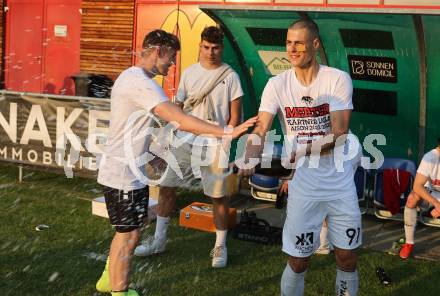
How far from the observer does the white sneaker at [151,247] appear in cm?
607

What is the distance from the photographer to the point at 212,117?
603cm

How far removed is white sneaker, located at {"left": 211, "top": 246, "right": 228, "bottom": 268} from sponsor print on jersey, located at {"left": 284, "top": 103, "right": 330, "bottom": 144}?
2133 millimetres

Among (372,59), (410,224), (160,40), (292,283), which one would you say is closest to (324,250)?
(410,224)

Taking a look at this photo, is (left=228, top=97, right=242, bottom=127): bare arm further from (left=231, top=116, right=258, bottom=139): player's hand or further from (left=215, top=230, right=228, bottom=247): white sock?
(left=231, top=116, right=258, bottom=139): player's hand

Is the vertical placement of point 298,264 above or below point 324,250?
above

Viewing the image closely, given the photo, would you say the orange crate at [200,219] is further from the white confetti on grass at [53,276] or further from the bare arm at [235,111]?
the white confetti on grass at [53,276]

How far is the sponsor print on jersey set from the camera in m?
4.21

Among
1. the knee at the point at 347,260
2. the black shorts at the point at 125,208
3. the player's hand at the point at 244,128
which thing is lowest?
the knee at the point at 347,260

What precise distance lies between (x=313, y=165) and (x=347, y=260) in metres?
0.78

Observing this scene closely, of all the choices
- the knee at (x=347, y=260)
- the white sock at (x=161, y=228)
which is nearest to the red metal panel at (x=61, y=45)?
the white sock at (x=161, y=228)

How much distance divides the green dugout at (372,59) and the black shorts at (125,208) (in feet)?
13.6

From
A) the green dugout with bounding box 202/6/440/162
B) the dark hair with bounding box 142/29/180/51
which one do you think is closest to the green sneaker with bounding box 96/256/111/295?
the dark hair with bounding box 142/29/180/51

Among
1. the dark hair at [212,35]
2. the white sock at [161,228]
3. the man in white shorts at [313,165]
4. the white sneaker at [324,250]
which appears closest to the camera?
the man in white shorts at [313,165]

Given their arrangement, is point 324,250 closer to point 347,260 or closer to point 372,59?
point 347,260
